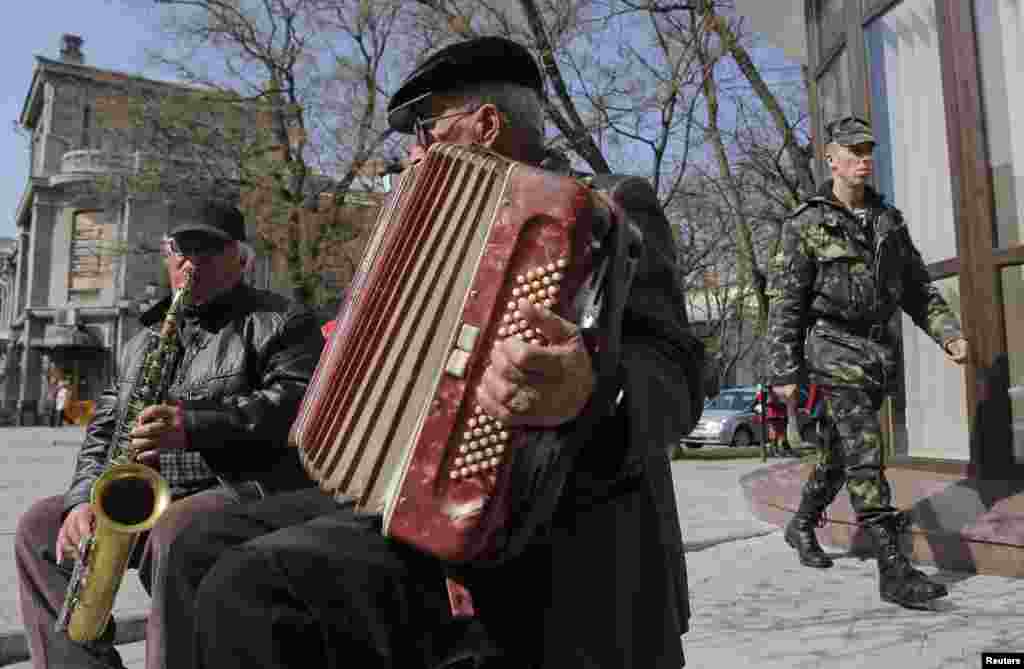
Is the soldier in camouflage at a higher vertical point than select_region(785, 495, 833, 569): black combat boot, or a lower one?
higher

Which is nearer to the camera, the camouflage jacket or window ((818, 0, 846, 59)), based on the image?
the camouflage jacket

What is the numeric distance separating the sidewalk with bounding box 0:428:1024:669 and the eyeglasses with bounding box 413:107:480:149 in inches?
Answer: 77.5

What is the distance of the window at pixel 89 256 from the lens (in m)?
38.3

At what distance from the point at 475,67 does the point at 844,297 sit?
244 centimetres

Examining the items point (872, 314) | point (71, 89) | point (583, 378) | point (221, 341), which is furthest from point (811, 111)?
point (71, 89)

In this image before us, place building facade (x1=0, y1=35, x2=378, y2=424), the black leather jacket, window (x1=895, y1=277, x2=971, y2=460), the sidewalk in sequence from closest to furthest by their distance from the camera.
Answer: the black leather jacket → the sidewalk → window (x1=895, y1=277, x2=971, y2=460) → building facade (x1=0, y1=35, x2=378, y2=424)

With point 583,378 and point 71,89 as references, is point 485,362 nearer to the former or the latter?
point 583,378

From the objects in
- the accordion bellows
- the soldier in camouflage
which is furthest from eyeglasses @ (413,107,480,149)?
the soldier in camouflage

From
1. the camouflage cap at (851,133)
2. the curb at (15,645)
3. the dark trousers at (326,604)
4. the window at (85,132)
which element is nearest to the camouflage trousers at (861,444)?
the camouflage cap at (851,133)

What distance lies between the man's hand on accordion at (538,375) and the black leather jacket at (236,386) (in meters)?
1.54

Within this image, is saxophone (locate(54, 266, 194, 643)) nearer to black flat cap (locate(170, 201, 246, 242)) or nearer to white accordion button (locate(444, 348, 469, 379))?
black flat cap (locate(170, 201, 246, 242))

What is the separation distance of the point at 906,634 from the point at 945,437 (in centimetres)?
294

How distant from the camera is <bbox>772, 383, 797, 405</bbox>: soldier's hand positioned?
3.67m

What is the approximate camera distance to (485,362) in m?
1.25
